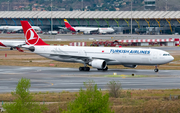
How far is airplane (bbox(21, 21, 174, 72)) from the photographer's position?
53.5 metres

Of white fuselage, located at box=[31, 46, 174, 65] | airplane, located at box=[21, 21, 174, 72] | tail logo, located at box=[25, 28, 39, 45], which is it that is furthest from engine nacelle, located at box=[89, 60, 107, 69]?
tail logo, located at box=[25, 28, 39, 45]

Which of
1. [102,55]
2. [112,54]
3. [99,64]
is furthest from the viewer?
[102,55]

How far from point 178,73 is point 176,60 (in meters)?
20.0

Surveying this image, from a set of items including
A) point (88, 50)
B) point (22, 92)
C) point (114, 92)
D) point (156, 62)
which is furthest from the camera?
point (88, 50)

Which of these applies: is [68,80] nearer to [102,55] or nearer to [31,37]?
[102,55]

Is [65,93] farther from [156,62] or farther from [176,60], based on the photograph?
[176,60]

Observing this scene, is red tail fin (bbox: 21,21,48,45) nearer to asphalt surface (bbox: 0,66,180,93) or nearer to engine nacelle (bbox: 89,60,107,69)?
asphalt surface (bbox: 0,66,180,93)

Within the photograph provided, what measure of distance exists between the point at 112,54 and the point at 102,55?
74.8 inches

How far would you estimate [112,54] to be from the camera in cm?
5619

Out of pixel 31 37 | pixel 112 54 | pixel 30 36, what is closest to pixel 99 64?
pixel 112 54

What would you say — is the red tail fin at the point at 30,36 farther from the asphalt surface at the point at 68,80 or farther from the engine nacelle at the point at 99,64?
the engine nacelle at the point at 99,64

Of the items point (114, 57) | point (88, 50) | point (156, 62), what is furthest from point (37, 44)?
point (156, 62)

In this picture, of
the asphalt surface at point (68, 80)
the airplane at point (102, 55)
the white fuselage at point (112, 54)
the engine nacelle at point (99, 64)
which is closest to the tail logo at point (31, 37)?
the airplane at point (102, 55)

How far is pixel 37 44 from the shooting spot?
6366cm
